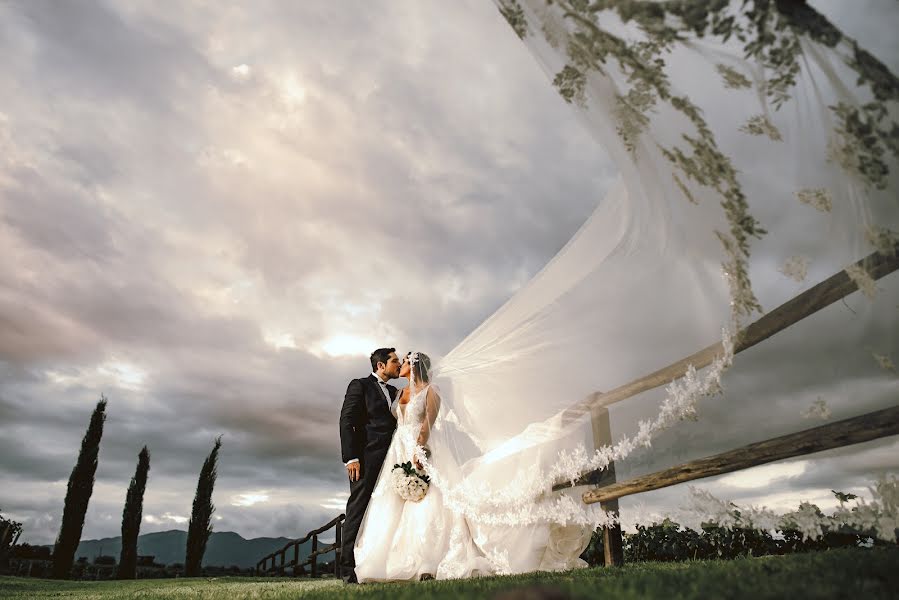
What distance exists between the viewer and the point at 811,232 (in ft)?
9.56

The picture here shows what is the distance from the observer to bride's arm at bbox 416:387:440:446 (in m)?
6.20

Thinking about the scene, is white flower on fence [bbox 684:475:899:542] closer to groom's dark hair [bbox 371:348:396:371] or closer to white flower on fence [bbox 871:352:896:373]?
white flower on fence [bbox 871:352:896:373]

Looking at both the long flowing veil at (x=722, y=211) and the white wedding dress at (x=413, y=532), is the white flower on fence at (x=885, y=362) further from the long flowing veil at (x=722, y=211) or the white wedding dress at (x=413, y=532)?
the white wedding dress at (x=413, y=532)

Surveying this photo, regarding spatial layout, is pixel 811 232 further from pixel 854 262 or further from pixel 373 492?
pixel 373 492

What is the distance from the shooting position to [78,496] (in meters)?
23.8

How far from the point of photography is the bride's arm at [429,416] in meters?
6.20

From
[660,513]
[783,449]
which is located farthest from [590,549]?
[783,449]

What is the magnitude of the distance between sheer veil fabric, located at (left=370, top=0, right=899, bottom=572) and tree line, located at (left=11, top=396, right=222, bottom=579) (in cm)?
2571

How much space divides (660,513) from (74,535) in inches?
1042

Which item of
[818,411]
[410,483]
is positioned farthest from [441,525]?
[818,411]

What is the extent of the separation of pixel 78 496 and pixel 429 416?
24.6 meters

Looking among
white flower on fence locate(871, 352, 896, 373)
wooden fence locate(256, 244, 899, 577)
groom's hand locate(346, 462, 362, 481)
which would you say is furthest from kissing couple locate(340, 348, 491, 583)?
white flower on fence locate(871, 352, 896, 373)

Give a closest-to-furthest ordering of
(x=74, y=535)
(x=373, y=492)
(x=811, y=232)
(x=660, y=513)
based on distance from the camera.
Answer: (x=811, y=232)
(x=660, y=513)
(x=373, y=492)
(x=74, y=535)

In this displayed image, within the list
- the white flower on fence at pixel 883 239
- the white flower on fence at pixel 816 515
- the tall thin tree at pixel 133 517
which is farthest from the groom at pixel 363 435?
the tall thin tree at pixel 133 517
